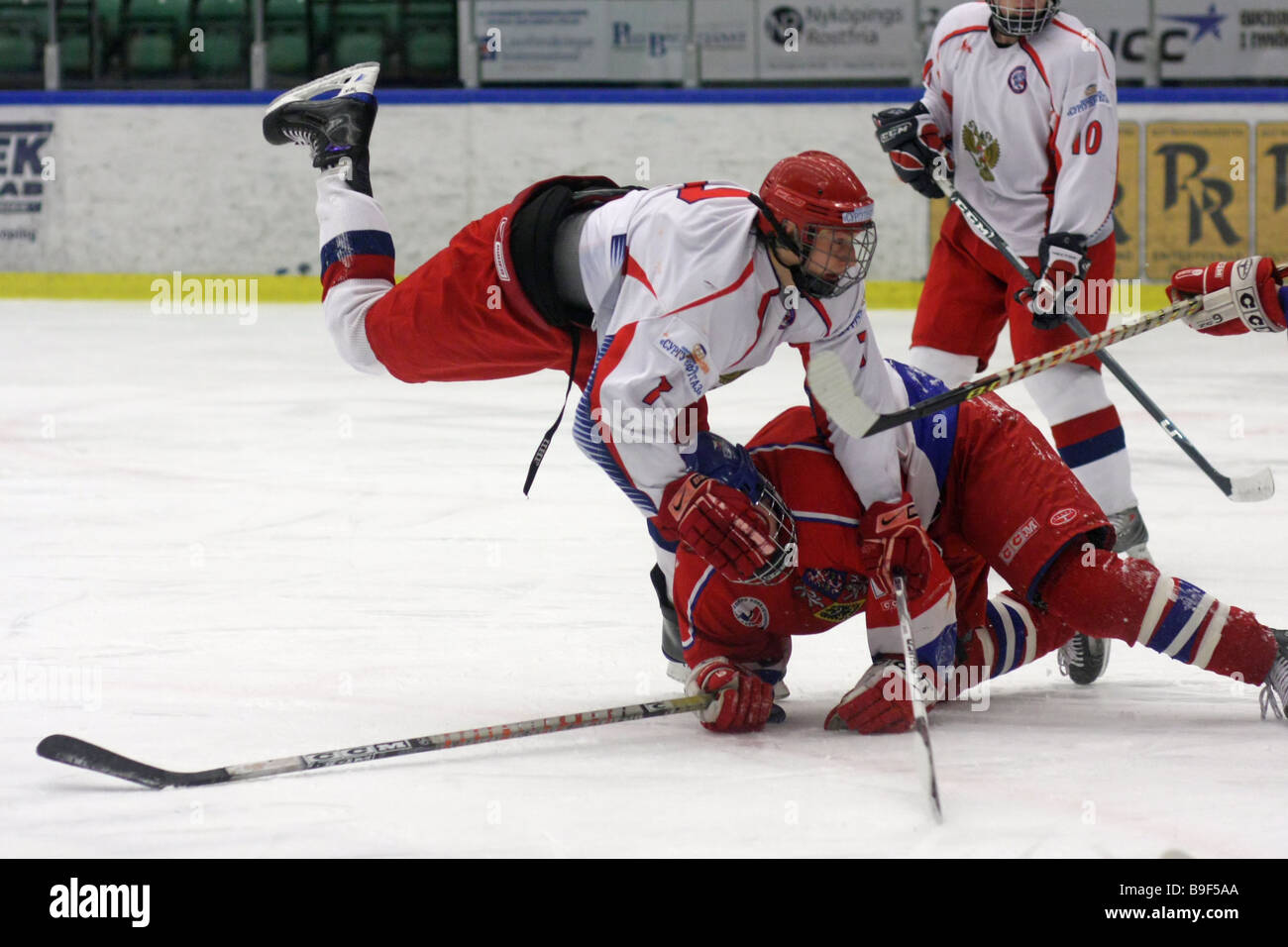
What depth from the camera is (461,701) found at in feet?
→ 8.64

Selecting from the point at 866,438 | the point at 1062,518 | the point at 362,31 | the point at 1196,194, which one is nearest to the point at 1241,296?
the point at 1062,518

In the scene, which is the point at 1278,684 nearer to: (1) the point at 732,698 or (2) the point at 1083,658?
(2) the point at 1083,658

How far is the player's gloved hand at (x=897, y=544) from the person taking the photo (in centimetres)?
236

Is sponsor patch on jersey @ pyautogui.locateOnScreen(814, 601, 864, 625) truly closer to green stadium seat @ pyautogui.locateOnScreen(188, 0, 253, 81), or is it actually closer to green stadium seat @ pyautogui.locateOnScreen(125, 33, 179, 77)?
green stadium seat @ pyautogui.locateOnScreen(188, 0, 253, 81)

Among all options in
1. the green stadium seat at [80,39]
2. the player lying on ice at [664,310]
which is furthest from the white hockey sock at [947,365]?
the green stadium seat at [80,39]

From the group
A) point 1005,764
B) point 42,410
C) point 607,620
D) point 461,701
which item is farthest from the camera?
point 42,410

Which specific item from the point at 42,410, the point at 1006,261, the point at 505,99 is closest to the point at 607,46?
the point at 505,99

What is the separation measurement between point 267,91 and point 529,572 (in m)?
6.59

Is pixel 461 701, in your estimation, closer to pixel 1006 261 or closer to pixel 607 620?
pixel 607 620

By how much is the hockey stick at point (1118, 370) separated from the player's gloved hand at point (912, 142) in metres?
0.03

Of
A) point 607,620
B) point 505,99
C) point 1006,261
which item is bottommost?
point 607,620

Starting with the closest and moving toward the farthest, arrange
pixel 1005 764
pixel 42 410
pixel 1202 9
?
pixel 1005 764
pixel 42 410
pixel 1202 9

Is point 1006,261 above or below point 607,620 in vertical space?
above

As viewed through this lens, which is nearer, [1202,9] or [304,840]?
[304,840]
